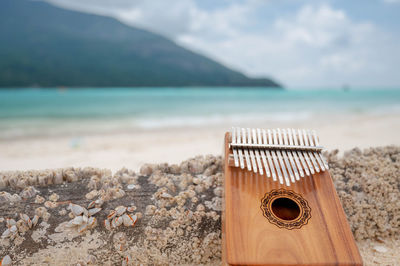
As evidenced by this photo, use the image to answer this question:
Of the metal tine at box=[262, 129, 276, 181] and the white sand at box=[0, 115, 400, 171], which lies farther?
the white sand at box=[0, 115, 400, 171]

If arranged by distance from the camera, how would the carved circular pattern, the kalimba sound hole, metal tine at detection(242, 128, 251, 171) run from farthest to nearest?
metal tine at detection(242, 128, 251, 171)
the kalimba sound hole
the carved circular pattern

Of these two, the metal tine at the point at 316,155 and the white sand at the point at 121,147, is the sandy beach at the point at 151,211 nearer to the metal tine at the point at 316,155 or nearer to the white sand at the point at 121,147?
the metal tine at the point at 316,155

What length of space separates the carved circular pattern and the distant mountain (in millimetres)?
65067

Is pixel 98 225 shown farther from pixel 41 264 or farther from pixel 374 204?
pixel 374 204

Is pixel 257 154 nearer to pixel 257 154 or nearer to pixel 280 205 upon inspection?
pixel 257 154

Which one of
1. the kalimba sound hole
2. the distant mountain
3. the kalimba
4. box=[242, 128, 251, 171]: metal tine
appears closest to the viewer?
the kalimba

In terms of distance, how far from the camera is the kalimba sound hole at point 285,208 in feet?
6.61

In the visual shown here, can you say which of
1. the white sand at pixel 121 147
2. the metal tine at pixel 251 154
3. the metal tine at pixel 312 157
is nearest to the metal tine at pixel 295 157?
the metal tine at pixel 312 157

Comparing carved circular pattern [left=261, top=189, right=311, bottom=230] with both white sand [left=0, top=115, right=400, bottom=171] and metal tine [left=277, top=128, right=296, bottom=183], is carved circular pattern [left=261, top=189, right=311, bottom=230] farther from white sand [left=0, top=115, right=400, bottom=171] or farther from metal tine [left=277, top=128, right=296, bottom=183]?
white sand [left=0, top=115, right=400, bottom=171]

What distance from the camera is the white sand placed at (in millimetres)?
6207

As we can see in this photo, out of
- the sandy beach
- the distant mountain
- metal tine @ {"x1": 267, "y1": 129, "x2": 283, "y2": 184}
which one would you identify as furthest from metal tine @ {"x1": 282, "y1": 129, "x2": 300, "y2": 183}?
the distant mountain

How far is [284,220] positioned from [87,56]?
292ft

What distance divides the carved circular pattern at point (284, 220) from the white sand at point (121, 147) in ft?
13.6

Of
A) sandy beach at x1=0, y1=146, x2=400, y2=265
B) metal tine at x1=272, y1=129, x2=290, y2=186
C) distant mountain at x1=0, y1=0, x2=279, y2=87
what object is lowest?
sandy beach at x1=0, y1=146, x2=400, y2=265
